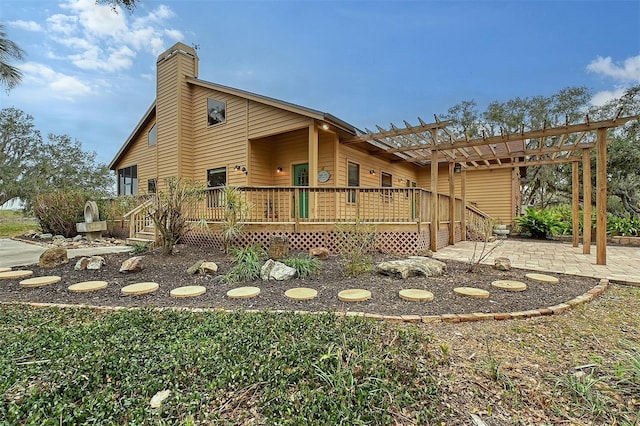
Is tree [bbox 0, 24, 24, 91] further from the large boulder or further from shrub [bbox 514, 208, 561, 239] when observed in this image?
shrub [bbox 514, 208, 561, 239]

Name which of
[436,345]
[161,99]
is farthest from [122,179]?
→ [436,345]

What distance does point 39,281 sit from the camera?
4.32 m

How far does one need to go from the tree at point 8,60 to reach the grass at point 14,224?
5.95m

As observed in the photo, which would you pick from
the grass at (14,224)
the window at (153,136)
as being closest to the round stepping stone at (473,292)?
the window at (153,136)

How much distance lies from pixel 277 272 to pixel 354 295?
1473 mm

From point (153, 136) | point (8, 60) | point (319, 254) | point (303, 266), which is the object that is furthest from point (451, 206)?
point (8, 60)

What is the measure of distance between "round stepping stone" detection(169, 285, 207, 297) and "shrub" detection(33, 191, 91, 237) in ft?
30.4

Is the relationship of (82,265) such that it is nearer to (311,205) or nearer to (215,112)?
(311,205)

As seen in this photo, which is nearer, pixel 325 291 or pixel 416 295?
pixel 416 295

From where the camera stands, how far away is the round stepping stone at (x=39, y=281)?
167 inches

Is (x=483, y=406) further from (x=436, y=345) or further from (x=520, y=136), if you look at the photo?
(x=520, y=136)

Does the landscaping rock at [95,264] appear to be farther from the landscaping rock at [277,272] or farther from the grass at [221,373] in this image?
the landscaping rock at [277,272]

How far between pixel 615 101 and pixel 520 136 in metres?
15.5

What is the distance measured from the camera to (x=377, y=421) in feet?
5.20
